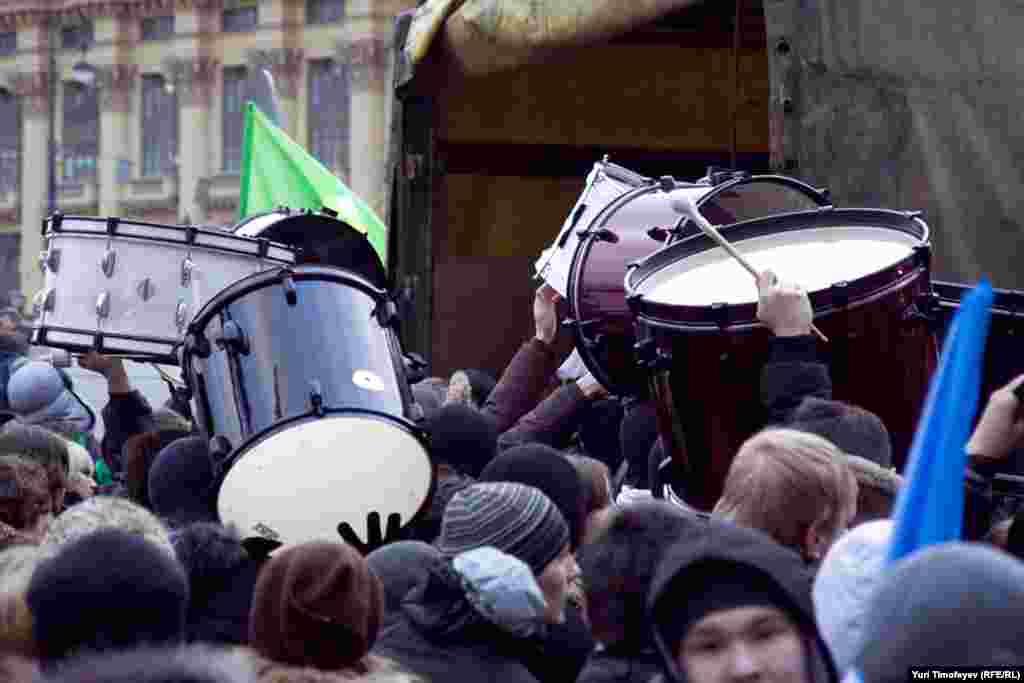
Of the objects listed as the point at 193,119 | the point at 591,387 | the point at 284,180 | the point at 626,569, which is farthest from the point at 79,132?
the point at 626,569

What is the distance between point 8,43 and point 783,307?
210 feet

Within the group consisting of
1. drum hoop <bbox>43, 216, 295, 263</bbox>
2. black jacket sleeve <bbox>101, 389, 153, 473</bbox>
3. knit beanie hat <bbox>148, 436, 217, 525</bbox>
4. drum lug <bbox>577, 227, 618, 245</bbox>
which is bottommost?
black jacket sleeve <bbox>101, 389, 153, 473</bbox>

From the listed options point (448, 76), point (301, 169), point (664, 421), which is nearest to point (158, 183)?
point (301, 169)

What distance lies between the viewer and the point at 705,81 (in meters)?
10.6

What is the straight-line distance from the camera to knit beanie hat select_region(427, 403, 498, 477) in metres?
6.12

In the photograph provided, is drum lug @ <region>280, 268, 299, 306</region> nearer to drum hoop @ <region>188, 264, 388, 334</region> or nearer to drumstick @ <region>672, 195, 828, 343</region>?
drum hoop @ <region>188, 264, 388, 334</region>

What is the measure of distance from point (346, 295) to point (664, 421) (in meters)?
1.39

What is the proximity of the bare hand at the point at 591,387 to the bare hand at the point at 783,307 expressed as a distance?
2035 mm

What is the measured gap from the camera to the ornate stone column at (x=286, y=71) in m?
59.6

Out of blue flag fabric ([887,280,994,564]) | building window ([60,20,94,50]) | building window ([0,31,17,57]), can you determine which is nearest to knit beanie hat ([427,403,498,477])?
blue flag fabric ([887,280,994,564])

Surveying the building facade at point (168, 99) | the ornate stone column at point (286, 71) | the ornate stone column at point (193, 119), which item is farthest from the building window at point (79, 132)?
the ornate stone column at point (286, 71)

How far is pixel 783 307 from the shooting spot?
491cm

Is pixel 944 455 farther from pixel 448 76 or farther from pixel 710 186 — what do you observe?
pixel 448 76

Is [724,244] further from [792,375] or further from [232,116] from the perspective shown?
[232,116]
